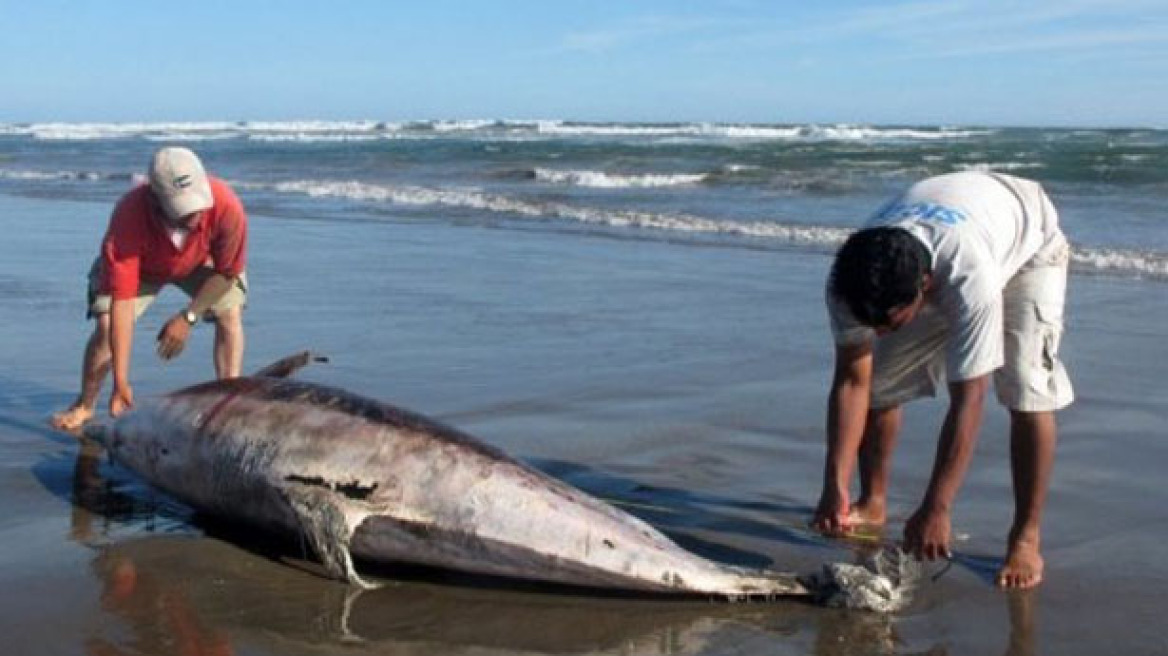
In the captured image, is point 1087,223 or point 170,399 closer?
point 170,399

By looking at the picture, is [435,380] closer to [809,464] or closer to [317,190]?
[809,464]

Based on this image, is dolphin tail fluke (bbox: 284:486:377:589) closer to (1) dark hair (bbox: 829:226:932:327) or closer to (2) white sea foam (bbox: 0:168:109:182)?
(1) dark hair (bbox: 829:226:932:327)

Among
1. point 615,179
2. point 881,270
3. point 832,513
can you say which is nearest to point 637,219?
point 615,179

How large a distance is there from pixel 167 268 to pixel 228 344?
0.47m

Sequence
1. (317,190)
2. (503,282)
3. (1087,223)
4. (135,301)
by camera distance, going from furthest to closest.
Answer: (317,190) → (1087,223) → (503,282) → (135,301)

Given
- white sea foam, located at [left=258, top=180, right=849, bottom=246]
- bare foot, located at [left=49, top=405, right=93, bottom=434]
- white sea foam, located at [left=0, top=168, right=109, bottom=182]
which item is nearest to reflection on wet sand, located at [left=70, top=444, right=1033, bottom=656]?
bare foot, located at [left=49, top=405, right=93, bottom=434]

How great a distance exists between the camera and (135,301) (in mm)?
6152

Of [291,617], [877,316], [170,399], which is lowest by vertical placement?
[291,617]

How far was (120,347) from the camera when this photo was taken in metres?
5.75

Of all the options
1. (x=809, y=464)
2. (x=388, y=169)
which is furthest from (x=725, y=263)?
(x=388, y=169)

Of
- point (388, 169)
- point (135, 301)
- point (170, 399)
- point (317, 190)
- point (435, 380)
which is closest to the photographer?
point (170, 399)

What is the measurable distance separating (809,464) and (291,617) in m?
2.51

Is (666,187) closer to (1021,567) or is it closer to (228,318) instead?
(228,318)

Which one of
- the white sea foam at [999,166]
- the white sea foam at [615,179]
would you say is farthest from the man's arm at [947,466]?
the white sea foam at [999,166]
